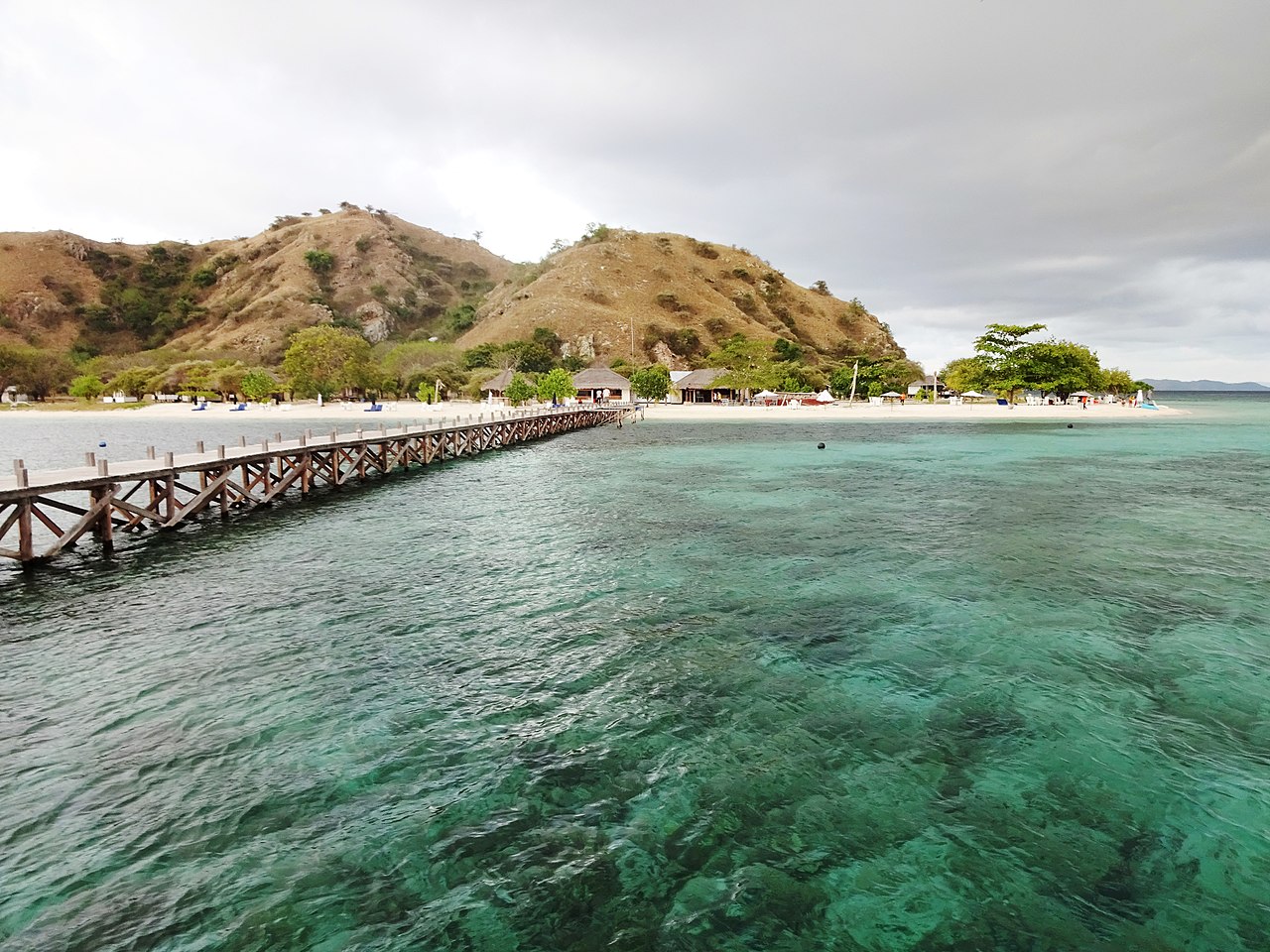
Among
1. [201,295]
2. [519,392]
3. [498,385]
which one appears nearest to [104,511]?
[519,392]

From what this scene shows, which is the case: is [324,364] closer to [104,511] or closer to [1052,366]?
[104,511]

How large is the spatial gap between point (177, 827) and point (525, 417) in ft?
164

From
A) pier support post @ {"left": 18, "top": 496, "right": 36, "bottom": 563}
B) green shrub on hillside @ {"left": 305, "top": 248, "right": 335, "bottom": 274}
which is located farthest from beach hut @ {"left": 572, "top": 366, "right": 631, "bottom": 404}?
green shrub on hillside @ {"left": 305, "top": 248, "right": 335, "bottom": 274}

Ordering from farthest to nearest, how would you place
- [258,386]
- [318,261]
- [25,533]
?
[318,261] < [258,386] < [25,533]

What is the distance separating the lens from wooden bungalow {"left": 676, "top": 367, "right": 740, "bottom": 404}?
114 m

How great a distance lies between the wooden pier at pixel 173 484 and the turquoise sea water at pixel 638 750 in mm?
1657

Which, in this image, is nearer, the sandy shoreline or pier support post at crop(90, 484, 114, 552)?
pier support post at crop(90, 484, 114, 552)

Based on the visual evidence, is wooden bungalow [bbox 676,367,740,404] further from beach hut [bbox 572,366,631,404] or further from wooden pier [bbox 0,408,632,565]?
wooden pier [bbox 0,408,632,565]

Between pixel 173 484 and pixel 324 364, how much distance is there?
8526cm

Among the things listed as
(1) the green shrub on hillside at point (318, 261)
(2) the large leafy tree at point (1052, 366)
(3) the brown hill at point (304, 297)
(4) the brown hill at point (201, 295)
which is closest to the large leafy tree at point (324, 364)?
(4) the brown hill at point (201, 295)

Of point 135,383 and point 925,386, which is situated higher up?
point 925,386

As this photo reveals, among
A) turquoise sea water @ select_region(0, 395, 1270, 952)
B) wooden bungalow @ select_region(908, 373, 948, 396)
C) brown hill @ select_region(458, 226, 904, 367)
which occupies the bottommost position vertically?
turquoise sea water @ select_region(0, 395, 1270, 952)

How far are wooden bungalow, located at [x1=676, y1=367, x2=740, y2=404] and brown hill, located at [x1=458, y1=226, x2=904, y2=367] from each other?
2872cm

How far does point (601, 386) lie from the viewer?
112000mm
